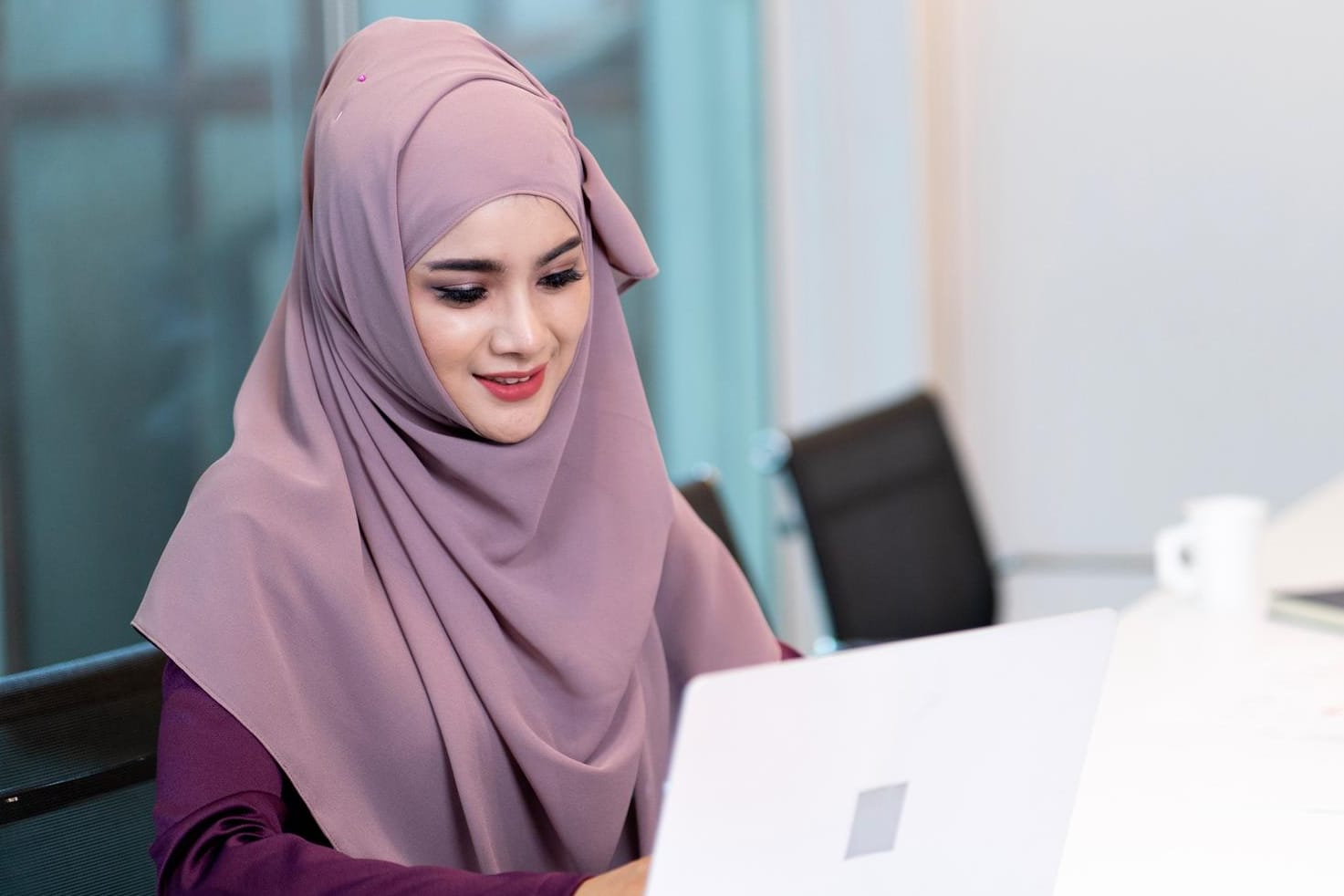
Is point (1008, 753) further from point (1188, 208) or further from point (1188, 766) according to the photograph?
point (1188, 208)

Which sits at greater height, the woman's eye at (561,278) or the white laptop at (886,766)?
the woman's eye at (561,278)

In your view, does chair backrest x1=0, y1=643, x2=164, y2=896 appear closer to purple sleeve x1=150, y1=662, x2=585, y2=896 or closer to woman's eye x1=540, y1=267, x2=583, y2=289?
purple sleeve x1=150, y1=662, x2=585, y2=896

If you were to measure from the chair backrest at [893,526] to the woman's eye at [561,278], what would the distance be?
79cm

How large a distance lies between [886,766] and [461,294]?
21.4 inches

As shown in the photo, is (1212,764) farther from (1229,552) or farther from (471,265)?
(471,265)

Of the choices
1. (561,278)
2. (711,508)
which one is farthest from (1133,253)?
(561,278)

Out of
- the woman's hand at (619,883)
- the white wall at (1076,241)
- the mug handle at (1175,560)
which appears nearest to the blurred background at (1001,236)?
the white wall at (1076,241)

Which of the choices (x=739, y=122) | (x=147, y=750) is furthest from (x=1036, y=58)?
(x=147, y=750)

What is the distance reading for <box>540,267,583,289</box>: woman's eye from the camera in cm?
127

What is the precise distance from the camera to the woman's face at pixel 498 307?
1208mm

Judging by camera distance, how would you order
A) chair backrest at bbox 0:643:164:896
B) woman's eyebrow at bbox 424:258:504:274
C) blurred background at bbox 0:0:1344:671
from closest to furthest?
chair backrest at bbox 0:643:164:896 < woman's eyebrow at bbox 424:258:504:274 < blurred background at bbox 0:0:1344:671

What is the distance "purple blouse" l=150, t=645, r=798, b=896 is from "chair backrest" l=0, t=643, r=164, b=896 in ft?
0.15

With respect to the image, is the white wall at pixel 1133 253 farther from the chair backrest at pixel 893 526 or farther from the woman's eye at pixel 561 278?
the woman's eye at pixel 561 278

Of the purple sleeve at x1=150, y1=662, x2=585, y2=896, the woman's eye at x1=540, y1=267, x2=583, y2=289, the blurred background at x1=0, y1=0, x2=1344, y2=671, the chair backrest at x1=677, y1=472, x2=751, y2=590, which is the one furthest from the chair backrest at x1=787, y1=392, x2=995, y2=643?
the purple sleeve at x1=150, y1=662, x2=585, y2=896
